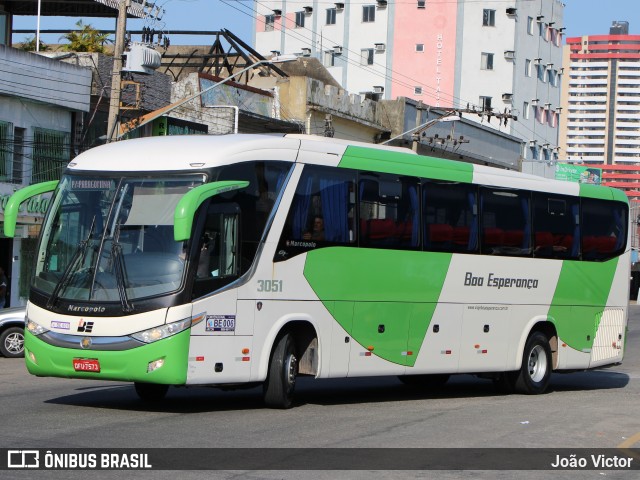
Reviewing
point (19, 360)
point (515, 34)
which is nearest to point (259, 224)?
point (19, 360)

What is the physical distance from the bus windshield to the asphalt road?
1.43 m

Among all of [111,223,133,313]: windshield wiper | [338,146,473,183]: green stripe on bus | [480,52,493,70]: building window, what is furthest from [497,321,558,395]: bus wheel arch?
[480,52,493,70]: building window

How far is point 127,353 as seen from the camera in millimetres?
13445

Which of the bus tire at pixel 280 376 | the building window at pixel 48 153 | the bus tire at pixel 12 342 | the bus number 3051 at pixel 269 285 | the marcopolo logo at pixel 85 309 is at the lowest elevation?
the bus tire at pixel 12 342

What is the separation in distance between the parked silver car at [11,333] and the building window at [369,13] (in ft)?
223

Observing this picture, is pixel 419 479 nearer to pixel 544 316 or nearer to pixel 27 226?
pixel 544 316

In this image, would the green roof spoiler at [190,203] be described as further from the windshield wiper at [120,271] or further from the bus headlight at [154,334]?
the bus headlight at [154,334]

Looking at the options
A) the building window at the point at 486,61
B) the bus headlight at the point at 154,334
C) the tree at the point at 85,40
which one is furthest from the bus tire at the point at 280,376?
the building window at the point at 486,61

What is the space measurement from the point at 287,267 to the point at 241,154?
1.53 m

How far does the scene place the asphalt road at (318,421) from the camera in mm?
11242

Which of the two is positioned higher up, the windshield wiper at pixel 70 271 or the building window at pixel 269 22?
the building window at pixel 269 22

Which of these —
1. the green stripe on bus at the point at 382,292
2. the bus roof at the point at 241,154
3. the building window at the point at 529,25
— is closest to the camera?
the bus roof at the point at 241,154

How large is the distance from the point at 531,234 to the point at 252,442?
8574 mm

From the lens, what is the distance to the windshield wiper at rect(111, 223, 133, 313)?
13.5 meters
